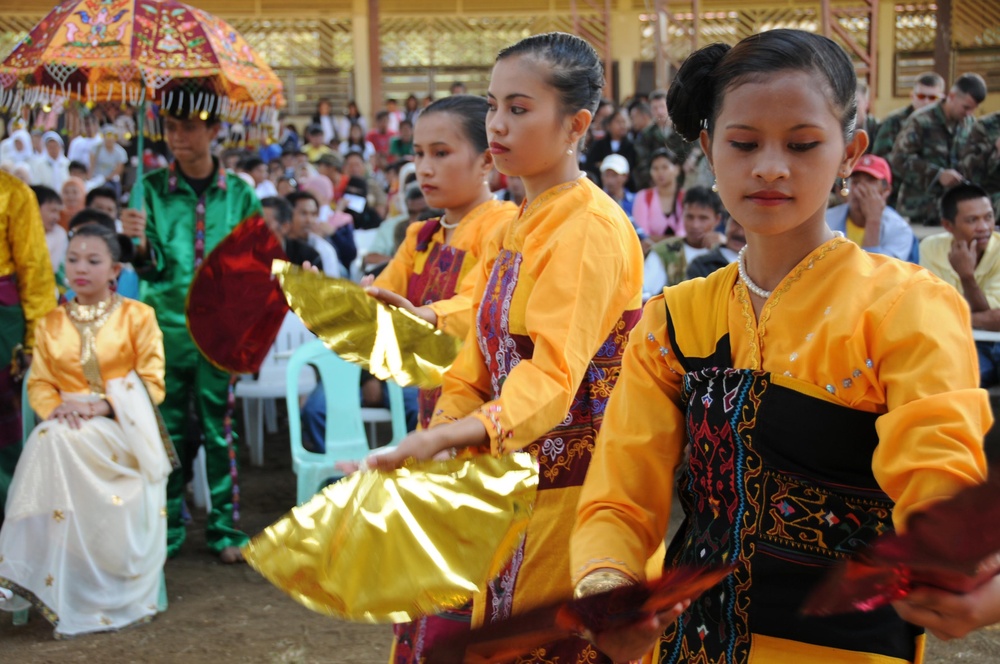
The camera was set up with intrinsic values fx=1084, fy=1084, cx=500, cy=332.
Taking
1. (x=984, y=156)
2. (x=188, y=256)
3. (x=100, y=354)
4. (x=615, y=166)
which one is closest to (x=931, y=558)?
(x=100, y=354)

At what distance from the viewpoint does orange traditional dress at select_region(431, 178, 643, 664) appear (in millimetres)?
1996

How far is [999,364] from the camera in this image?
17.9ft

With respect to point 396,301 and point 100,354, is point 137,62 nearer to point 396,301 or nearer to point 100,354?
point 100,354

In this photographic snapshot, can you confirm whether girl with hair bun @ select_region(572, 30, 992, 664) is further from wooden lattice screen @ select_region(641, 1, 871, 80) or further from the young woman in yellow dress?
wooden lattice screen @ select_region(641, 1, 871, 80)

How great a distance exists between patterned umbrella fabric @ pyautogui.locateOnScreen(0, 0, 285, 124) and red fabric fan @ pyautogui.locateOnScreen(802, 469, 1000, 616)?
3715 mm

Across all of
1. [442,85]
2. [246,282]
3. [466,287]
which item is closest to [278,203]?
[246,282]

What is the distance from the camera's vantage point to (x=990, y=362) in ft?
17.9

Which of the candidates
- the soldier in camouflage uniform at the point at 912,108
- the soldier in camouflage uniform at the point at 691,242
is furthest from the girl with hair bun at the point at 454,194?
the soldier in camouflage uniform at the point at 912,108

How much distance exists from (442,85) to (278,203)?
15.0 m

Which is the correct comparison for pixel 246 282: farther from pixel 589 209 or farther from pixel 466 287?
pixel 589 209

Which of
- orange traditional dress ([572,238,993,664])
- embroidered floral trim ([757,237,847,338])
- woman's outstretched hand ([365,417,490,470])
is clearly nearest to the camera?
orange traditional dress ([572,238,993,664])

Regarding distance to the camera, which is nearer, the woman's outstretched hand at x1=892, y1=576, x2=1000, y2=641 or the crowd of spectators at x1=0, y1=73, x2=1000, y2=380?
the woman's outstretched hand at x1=892, y1=576, x2=1000, y2=641

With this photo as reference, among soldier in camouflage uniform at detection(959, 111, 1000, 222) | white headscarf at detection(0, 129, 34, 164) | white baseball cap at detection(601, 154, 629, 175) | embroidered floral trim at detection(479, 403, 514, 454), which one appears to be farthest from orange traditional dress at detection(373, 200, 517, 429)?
white headscarf at detection(0, 129, 34, 164)

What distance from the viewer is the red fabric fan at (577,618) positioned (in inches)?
50.3
